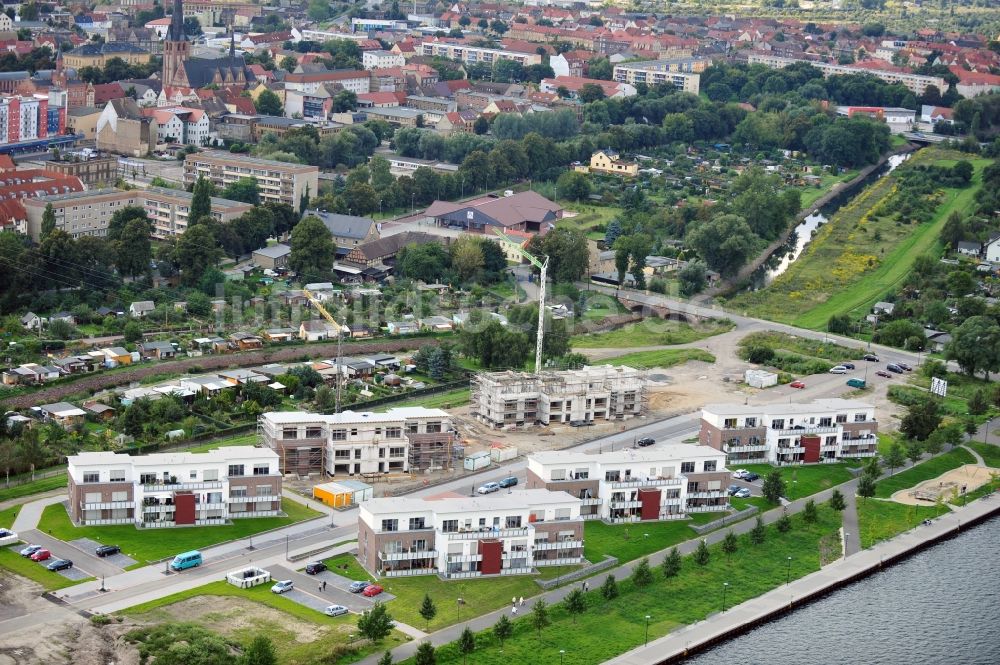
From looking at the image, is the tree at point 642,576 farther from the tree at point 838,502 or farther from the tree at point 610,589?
the tree at point 838,502

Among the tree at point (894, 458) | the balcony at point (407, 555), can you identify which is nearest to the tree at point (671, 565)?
the balcony at point (407, 555)

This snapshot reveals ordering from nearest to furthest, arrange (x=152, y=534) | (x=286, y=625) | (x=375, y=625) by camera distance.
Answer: (x=375, y=625) → (x=286, y=625) → (x=152, y=534)

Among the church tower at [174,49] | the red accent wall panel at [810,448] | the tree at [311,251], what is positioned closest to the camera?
the red accent wall panel at [810,448]

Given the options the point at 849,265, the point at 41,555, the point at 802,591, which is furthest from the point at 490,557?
the point at 849,265

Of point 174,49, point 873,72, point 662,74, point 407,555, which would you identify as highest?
point 174,49

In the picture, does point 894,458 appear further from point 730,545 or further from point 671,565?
point 671,565

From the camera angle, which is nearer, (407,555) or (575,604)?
(575,604)

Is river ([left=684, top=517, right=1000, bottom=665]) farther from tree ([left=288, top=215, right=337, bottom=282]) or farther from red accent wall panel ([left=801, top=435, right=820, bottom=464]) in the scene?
tree ([left=288, top=215, right=337, bottom=282])
